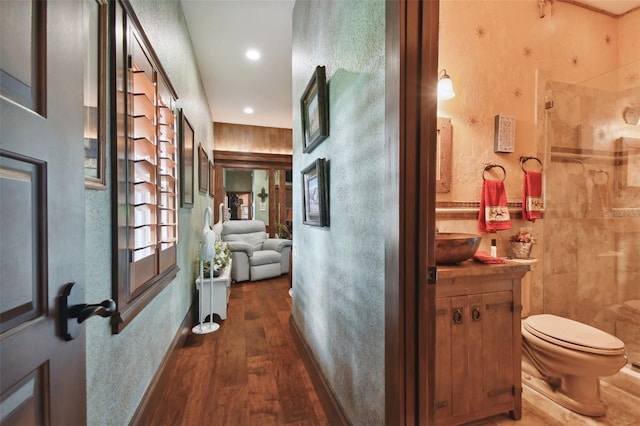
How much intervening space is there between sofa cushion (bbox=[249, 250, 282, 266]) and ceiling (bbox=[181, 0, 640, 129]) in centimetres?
267

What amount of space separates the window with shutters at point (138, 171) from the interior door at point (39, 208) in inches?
20.2

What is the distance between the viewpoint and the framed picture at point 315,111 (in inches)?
64.0

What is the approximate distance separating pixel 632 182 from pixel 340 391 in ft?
9.76

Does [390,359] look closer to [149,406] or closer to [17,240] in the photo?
[17,240]

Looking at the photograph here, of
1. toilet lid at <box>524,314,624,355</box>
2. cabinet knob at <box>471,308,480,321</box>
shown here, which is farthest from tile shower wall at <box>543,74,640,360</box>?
cabinet knob at <box>471,308,480,321</box>

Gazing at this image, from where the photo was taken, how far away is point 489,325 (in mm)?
1456

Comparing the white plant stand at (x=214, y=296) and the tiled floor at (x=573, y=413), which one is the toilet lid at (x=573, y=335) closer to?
the tiled floor at (x=573, y=413)

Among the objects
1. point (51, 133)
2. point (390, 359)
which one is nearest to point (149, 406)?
point (390, 359)

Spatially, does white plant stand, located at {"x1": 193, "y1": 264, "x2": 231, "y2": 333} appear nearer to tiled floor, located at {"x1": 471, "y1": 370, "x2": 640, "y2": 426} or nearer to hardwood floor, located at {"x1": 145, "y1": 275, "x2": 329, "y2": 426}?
hardwood floor, located at {"x1": 145, "y1": 275, "x2": 329, "y2": 426}

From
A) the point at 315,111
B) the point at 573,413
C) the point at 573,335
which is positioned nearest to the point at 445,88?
the point at 315,111

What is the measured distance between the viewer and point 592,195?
93.3 inches

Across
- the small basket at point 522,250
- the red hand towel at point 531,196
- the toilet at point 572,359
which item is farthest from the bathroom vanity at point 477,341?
the red hand towel at point 531,196

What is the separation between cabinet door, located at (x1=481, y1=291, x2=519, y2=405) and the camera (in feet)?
4.77

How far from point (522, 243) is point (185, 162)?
2.92m
